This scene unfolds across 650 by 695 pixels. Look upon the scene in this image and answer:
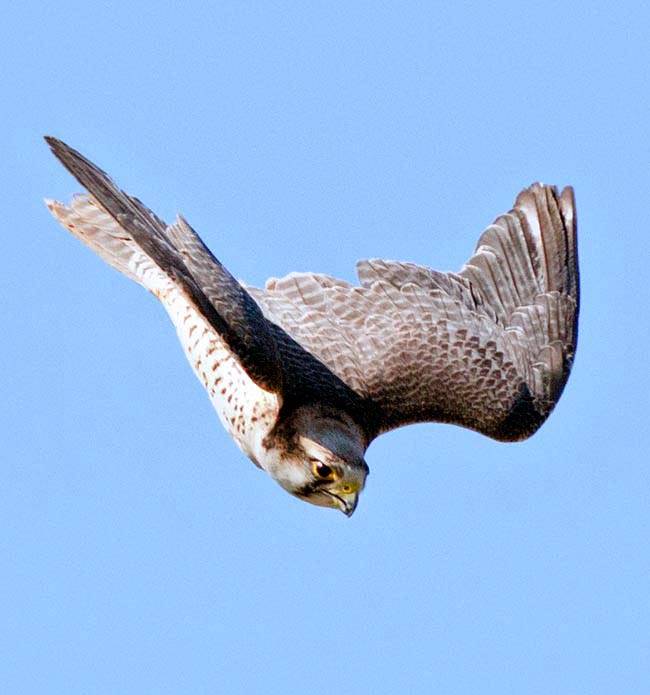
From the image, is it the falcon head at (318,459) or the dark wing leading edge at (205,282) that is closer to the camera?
the dark wing leading edge at (205,282)

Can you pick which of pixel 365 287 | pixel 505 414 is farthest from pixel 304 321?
pixel 505 414

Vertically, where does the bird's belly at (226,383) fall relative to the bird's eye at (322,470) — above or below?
above

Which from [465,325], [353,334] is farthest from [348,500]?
[465,325]

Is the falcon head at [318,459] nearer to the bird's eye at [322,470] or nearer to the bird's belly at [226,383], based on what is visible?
the bird's eye at [322,470]

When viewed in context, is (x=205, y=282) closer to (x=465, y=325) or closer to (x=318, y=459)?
(x=318, y=459)

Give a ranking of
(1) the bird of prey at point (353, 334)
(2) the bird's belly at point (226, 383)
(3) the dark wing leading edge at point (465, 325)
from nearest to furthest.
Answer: (1) the bird of prey at point (353, 334), (2) the bird's belly at point (226, 383), (3) the dark wing leading edge at point (465, 325)

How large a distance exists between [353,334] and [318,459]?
1.30 meters

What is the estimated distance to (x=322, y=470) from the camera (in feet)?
35.7

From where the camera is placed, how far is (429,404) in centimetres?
1200

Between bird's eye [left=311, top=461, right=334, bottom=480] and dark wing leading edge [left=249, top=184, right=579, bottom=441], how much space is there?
85 cm

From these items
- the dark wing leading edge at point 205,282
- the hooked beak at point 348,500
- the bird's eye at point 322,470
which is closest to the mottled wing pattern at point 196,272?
the dark wing leading edge at point 205,282

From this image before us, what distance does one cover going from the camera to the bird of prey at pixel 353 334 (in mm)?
10805

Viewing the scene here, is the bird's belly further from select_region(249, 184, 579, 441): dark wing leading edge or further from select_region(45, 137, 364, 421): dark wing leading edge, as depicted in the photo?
select_region(249, 184, 579, 441): dark wing leading edge

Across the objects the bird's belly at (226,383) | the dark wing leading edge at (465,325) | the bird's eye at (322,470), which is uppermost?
the dark wing leading edge at (465,325)
